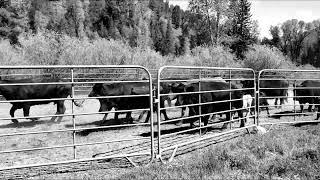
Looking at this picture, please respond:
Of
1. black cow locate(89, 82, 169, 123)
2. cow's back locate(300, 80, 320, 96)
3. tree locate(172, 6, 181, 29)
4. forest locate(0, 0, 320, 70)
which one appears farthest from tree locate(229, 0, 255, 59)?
tree locate(172, 6, 181, 29)

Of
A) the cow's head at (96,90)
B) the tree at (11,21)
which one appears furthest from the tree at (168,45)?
the cow's head at (96,90)

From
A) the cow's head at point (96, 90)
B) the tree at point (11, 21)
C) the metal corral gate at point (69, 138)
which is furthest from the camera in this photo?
the tree at point (11, 21)

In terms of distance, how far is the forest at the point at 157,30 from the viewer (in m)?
30.2

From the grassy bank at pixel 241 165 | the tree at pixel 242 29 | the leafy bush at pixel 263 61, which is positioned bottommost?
the grassy bank at pixel 241 165

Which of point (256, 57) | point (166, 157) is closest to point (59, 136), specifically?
point (166, 157)

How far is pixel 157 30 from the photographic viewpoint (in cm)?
9162

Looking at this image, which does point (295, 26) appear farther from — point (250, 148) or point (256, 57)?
point (250, 148)

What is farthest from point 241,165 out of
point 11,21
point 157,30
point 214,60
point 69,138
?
point 157,30

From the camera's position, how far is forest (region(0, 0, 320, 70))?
3020 cm

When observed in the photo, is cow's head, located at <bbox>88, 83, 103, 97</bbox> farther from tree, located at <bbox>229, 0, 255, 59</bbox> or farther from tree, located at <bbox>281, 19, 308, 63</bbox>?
tree, located at <bbox>281, 19, 308, 63</bbox>

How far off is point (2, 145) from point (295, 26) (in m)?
86.4

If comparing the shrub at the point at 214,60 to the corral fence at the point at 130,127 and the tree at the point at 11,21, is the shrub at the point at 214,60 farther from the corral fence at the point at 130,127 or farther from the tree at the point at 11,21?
the tree at the point at 11,21

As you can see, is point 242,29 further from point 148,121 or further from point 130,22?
point 148,121

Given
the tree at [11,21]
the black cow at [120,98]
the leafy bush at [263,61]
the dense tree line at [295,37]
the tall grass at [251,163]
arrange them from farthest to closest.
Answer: the dense tree line at [295,37]
the tree at [11,21]
the leafy bush at [263,61]
the black cow at [120,98]
the tall grass at [251,163]
